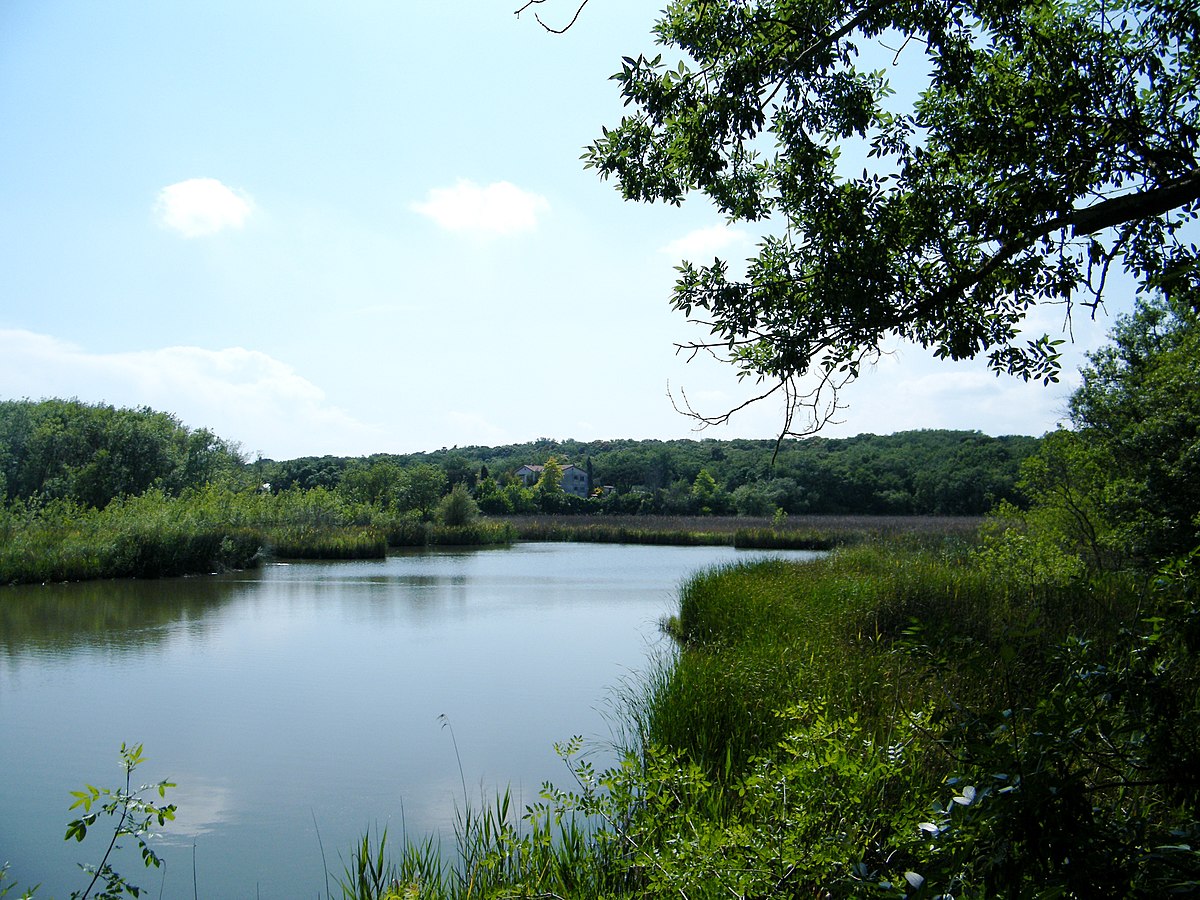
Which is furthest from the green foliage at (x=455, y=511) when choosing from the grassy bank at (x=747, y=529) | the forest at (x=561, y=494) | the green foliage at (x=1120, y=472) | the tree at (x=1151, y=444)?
the tree at (x=1151, y=444)

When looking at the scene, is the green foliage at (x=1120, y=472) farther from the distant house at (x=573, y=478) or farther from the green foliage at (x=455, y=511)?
the distant house at (x=573, y=478)

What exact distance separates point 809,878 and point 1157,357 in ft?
30.9

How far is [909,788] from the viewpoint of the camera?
3260mm

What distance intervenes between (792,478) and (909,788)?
3872cm

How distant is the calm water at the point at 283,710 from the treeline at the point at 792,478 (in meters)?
16.5

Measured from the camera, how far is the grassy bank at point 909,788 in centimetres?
143

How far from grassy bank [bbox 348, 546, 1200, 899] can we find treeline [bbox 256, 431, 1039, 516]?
70.6ft

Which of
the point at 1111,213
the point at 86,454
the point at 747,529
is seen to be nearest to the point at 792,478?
the point at 747,529

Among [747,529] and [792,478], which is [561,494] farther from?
[747,529]

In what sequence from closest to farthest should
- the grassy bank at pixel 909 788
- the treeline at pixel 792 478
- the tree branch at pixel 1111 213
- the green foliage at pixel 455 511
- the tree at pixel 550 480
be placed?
the grassy bank at pixel 909 788
the tree branch at pixel 1111 213
the green foliage at pixel 455 511
the treeline at pixel 792 478
the tree at pixel 550 480

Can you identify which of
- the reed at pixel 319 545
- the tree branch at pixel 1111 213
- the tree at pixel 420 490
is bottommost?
the reed at pixel 319 545

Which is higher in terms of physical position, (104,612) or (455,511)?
(455,511)

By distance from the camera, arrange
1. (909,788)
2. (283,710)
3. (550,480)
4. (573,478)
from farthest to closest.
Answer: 1. (573,478)
2. (550,480)
3. (283,710)
4. (909,788)

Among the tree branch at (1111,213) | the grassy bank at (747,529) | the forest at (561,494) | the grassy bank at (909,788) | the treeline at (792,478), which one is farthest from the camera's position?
the treeline at (792,478)
